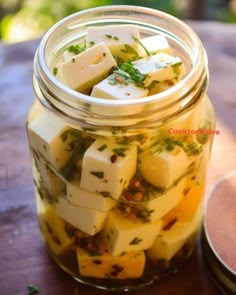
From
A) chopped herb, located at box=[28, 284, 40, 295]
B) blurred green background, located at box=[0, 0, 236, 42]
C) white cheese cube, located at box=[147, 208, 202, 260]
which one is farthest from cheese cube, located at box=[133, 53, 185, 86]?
blurred green background, located at box=[0, 0, 236, 42]

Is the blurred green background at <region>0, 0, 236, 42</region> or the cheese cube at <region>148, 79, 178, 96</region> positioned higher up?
the cheese cube at <region>148, 79, 178, 96</region>

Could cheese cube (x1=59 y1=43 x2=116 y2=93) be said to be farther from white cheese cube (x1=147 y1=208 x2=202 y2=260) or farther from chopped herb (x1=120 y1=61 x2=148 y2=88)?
white cheese cube (x1=147 y1=208 x2=202 y2=260)

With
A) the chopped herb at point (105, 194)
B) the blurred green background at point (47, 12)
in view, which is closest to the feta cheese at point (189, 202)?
the chopped herb at point (105, 194)

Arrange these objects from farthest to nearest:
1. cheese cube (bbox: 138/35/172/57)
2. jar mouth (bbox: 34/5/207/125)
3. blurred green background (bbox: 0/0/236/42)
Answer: blurred green background (bbox: 0/0/236/42) < cheese cube (bbox: 138/35/172/57) < jar mouth (bbox: 34/5/207/125)

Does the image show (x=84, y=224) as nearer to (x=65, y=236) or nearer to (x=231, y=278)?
(x=65, y=236)

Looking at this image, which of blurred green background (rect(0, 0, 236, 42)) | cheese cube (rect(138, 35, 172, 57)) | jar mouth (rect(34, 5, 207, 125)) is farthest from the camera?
blurred green background (rect(0, 0, 236, 42))

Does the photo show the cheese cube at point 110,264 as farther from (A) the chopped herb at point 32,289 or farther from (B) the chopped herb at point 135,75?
(B) the chopped herb at point 135,75

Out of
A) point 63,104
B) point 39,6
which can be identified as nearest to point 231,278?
point 63,104

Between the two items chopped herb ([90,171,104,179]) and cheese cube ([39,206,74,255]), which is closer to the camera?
chopped herb ([90,171,104,179])
